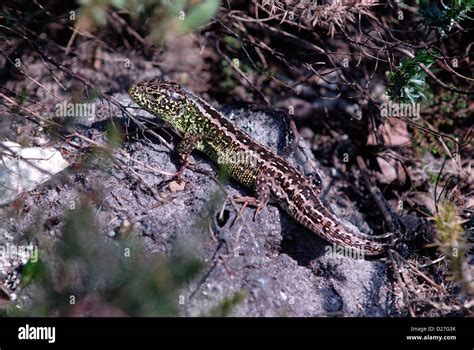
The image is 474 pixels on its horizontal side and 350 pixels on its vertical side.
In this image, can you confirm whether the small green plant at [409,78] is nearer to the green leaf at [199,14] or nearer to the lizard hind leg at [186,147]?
the green leaf at [199,14]

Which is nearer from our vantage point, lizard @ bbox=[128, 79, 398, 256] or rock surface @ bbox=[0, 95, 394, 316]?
rock surface @ bbox=[0, 95, 394, 316]

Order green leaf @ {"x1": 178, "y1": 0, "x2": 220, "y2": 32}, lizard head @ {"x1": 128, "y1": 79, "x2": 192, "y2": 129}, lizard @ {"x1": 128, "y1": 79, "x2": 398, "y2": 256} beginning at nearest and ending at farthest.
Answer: lizard @ {"x1": 128, "y1": 79, "x2": 398, "y2": 256}
green leaf @ {"x1": 178, "y1": 0, "x2": 220, "y2": 32}
lizard head @ {"x1": 128, "y1": 79, "x2": 192, "y2": 129}

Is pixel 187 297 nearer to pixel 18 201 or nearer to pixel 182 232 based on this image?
pixel 182 232

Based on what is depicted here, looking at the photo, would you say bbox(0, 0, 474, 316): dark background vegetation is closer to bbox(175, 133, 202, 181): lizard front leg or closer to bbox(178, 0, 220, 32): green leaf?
bbox(178, 0, 220, 32): green leaf

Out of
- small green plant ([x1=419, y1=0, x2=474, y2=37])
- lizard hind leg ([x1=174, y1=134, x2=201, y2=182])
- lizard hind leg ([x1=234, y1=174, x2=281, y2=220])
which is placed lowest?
lizard hind leg ([x1=234, y1=174, x2=281, y2=220])

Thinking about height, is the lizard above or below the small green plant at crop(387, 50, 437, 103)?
below

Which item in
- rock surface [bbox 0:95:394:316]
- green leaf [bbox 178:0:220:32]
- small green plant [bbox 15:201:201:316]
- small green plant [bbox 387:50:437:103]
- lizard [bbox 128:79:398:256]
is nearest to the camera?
small green plant [bbox 15:201:201:316]

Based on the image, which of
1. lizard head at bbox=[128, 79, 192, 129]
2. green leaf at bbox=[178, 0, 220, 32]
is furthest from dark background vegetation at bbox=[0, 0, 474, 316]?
lizard head at bbox=[128, 79, 192, 129]

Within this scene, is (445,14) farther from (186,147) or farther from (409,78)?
(186,147)
